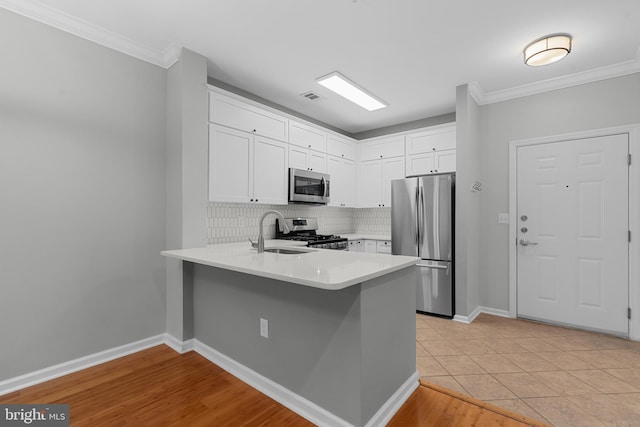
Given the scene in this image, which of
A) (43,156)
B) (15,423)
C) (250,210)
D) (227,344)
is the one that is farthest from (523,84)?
(15,423)

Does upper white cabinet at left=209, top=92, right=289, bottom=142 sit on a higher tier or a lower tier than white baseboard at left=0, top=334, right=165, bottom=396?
higher

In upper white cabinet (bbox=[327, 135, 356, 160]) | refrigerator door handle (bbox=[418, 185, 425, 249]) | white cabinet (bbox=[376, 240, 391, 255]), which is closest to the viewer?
refrigerator door handle (bbox=[418, 185, 425, 249])

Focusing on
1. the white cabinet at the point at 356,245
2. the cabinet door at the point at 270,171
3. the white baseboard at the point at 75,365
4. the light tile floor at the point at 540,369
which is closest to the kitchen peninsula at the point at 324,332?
the light tile floor at the point at 540,369

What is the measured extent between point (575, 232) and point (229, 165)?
12.7 feet

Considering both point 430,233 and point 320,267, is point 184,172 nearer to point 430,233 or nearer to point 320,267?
point 320,267

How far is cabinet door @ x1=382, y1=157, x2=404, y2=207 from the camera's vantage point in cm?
465

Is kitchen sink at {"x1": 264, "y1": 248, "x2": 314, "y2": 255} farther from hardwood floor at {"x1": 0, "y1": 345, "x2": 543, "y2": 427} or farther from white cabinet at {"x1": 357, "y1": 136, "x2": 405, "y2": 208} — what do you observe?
white cabinet at {"x1": 357, "y1": 136, "x2": 405, "y2": 208}

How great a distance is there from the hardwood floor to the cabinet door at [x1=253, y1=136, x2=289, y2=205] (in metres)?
1.93

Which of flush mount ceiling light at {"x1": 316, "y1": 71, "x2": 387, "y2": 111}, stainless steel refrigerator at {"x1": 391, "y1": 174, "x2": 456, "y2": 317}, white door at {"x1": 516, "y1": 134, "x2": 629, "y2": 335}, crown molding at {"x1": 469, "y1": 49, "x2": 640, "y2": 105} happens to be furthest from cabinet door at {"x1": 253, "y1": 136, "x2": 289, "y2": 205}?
white door at {"x1": 516, "y1": 134, "x2": 629, "y2": 335}

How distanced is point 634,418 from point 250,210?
372cm

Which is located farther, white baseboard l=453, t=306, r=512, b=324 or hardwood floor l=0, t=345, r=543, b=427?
white baseboard l=453, t=306, r=512, b=324

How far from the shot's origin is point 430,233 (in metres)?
3.72

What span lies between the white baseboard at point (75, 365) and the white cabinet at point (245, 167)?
4.86 ft

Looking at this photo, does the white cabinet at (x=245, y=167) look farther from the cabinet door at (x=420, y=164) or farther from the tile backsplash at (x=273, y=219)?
the cabinet door at (x=420, y=164)
